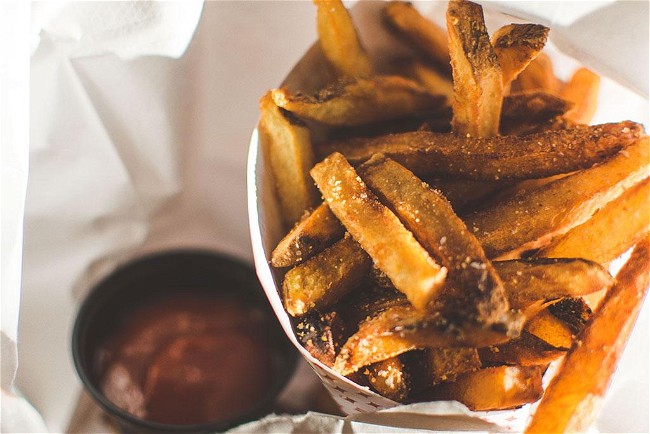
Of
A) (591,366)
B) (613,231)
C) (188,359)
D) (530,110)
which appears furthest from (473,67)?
(188,359)

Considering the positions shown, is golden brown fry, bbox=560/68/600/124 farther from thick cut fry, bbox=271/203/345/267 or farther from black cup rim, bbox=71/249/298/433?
black cup rim, bbox=71/249/298/433

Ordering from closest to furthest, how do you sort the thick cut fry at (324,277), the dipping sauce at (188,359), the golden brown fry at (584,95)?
the thick cut fry at (324,277), the golden brown fry at (584,95), the dipping sauce at (188,359)

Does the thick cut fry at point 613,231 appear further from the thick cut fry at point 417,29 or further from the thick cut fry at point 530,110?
the thick cut fry at point 417,29

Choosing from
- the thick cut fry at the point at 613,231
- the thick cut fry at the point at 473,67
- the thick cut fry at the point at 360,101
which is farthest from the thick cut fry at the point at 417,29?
the thick cut fry at the point at 613,231

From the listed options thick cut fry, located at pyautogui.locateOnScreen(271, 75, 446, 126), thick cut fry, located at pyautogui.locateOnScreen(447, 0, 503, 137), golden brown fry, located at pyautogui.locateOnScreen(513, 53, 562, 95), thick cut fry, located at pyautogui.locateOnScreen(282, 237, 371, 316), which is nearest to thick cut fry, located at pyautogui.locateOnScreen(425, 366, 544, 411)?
thick cut fry, located at pyautogui.locateOnScreen(282, 237, 371, 316)

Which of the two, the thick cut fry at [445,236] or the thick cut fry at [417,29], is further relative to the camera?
the thick cut fry at [417,29]

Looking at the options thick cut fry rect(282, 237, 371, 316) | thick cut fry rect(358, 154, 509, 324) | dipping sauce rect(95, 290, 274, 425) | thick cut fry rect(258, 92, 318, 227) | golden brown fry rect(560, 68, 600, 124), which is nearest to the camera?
thick cut fry rect(358, 154, 509, 324)

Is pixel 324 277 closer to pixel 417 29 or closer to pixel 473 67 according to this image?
pixel 473 67

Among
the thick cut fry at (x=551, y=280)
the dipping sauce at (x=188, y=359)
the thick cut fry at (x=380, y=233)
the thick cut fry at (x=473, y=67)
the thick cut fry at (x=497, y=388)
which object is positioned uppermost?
the thick cut fry at (x=473, y=67)
